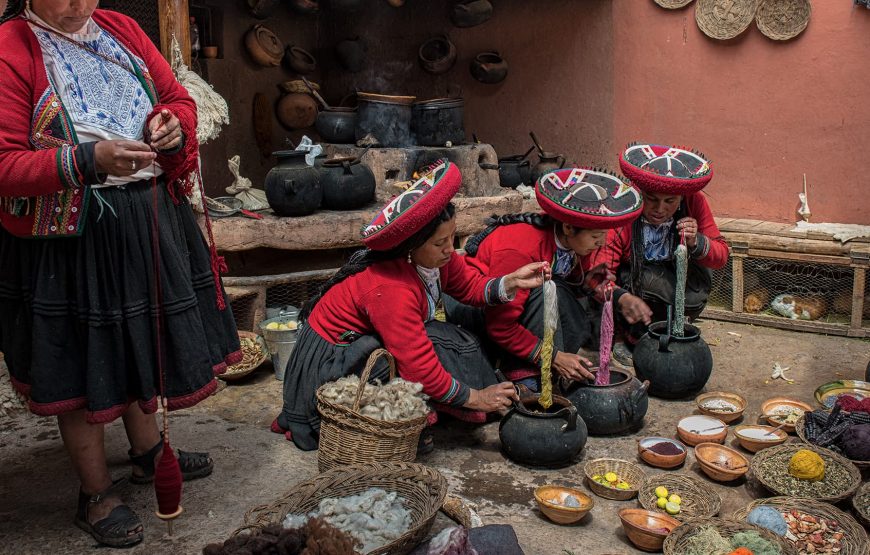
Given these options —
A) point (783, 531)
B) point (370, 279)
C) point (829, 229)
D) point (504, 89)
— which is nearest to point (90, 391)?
point (370, 279)

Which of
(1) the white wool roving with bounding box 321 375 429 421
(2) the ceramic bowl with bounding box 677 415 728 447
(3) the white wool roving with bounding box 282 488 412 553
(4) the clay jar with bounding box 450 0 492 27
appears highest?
(4) the clay jar with bounding box 450 0 492 27

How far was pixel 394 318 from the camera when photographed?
347 cm

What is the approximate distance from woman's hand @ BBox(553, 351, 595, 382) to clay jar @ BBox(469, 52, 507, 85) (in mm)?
4278

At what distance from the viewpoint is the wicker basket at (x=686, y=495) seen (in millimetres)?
3150

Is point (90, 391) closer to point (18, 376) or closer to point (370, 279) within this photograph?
point (18, 376)

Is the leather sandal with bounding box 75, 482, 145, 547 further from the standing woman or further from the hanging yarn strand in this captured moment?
the hanging yarn strand

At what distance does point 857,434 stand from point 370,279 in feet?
6.97

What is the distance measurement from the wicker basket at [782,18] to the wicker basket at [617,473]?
395cm

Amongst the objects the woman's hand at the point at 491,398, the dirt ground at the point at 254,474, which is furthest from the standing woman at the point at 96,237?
the woman's hand at the point at 491,398

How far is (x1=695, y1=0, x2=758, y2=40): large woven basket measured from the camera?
612 cm

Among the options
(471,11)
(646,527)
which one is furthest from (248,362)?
(471,11)

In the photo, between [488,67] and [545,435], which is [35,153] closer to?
[545,435]

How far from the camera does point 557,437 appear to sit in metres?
3.50

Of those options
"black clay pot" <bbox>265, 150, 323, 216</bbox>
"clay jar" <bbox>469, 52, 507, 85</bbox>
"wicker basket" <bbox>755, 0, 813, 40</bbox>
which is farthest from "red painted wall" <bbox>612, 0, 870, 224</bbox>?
"black clay pot" <bbox>265, 150, 323, 216</bbox>
